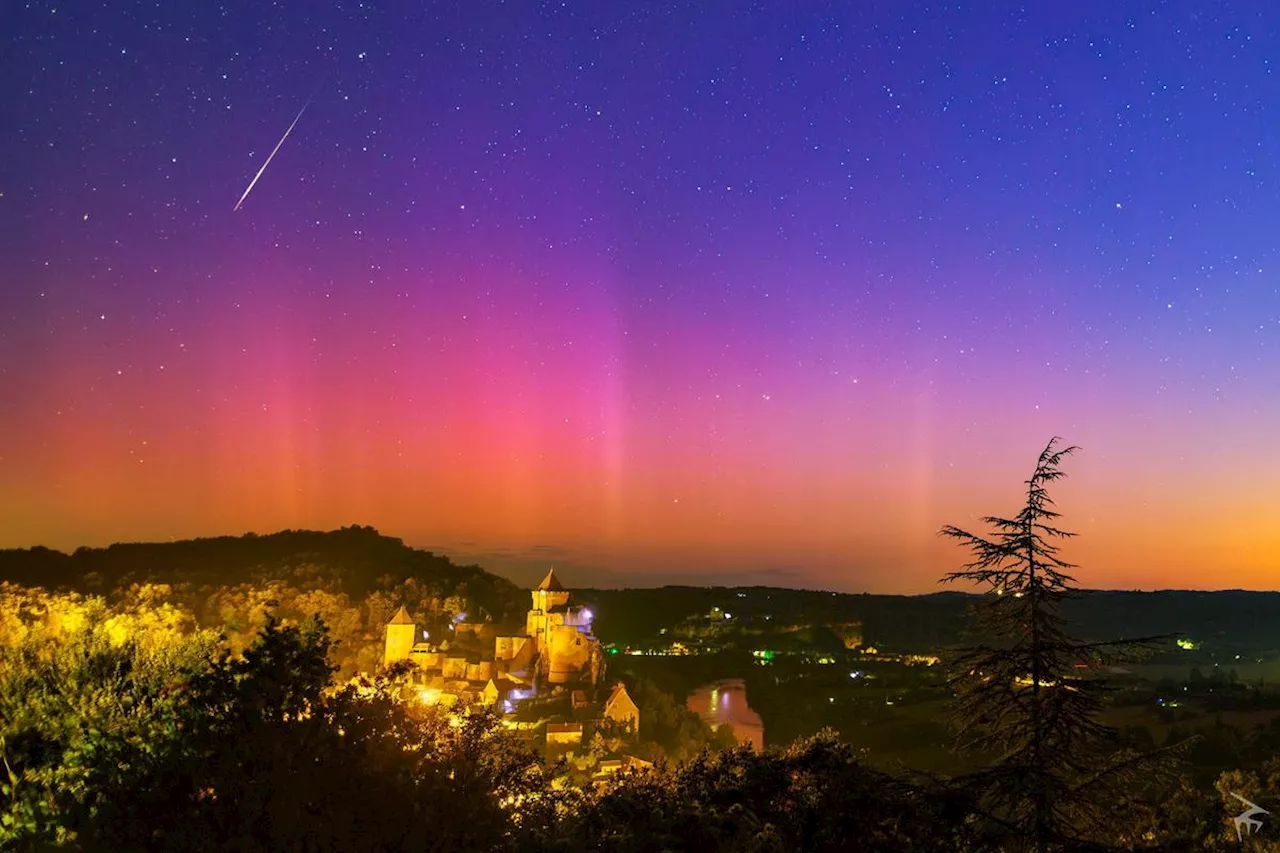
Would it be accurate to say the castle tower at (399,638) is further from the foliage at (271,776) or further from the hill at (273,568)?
the foliage at (271,776)

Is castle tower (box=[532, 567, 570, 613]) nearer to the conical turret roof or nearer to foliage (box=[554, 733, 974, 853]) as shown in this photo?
the conical turret roof

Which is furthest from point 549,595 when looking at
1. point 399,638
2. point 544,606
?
point 399,638

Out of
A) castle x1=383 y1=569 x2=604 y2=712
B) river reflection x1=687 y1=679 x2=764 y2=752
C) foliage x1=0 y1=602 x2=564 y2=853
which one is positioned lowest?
river reflection x1=687 y1=679 x2=764 y2=752

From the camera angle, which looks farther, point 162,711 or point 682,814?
point 162,711

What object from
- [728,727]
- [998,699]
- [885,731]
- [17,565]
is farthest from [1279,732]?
[17,565]

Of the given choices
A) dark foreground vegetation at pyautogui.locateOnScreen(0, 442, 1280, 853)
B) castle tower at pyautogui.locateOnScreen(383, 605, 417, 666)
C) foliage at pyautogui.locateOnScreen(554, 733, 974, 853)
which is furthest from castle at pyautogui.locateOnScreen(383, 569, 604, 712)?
foliage at pyautogui.locateOnScreen(554, 733, 974, 853)

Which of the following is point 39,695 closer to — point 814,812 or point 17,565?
point 814,812

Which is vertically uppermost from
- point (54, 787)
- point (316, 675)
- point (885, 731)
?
point (316, 675)
